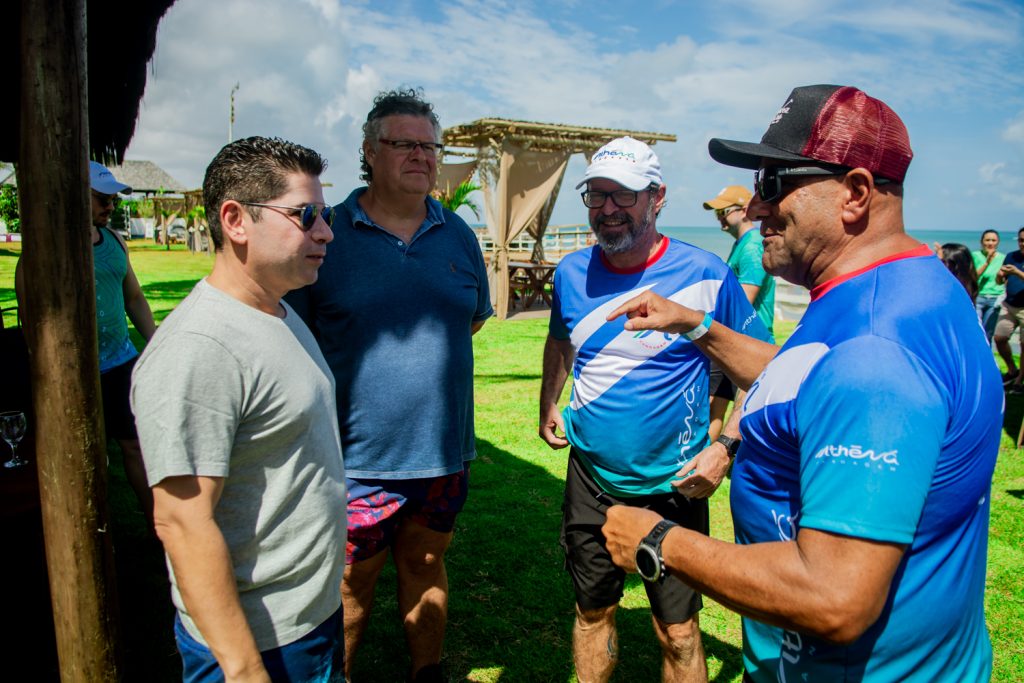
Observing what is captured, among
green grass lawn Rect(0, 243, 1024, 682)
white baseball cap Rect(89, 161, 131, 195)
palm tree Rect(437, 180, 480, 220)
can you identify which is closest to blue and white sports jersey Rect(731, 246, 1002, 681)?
green grass lawn Rect(0, 243, 1024, 682)

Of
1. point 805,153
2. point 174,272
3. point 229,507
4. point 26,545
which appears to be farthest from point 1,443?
point 174,272

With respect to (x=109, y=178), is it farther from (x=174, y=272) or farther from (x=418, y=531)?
(x=174, y=272)

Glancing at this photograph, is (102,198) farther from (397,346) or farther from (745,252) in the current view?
(745,252)

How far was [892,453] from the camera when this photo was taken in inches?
43.6

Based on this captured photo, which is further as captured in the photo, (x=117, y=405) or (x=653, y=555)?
(x=117, y=405)

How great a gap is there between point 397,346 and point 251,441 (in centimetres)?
100

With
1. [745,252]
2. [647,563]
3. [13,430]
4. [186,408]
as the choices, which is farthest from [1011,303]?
[13,430]

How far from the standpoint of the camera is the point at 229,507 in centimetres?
158

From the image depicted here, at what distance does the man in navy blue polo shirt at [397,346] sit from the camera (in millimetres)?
2518

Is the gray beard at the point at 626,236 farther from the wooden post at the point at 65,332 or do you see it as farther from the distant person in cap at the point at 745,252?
the wooden post at the point at 65,332

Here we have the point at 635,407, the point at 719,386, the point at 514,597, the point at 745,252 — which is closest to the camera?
the point at 635,407

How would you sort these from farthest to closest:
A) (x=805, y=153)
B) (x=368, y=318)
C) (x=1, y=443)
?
(x=1, y=443) < (x=368, y=318) < (x=805, y=153)

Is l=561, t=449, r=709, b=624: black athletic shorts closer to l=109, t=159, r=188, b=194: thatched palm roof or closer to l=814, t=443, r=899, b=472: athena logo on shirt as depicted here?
l=814, t=443, r=899, b=472: athena logo on shirt

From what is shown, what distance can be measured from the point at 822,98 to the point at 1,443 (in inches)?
138
